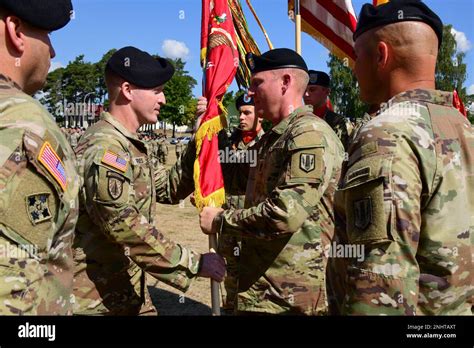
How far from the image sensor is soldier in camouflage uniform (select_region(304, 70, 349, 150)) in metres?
6.50

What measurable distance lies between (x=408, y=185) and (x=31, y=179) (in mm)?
1252

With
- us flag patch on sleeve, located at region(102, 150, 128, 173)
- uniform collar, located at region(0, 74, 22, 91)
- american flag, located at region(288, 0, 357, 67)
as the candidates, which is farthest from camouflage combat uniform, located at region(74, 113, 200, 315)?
american flag, located at region(288, 0, 357, 67)

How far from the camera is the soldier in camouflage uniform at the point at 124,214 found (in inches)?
101

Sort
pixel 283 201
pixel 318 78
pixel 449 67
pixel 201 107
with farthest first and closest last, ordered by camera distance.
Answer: pixel 449 67
pixel 318 78
pixel 201 107
pixel 283 201

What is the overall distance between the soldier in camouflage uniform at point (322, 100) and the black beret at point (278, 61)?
324 cm

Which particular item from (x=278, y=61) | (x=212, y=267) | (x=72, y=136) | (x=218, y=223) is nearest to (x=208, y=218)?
(x=218, y=223)

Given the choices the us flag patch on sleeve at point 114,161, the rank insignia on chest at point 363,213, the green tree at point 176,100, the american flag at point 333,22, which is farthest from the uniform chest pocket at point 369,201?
the green tree at point 176,100

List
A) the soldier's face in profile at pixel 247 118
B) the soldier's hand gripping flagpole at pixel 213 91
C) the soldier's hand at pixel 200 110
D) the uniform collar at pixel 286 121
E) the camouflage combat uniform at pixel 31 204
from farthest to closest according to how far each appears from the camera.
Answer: the soldier's face in profile at pixel 247 118 → the soldier's hand at pixel 200 110 → the soldier's hand gripping flagpole at pixel 213 91 → the uniform collar at pixel 286 121 → the camouflage combat uniform at pixel 31 204

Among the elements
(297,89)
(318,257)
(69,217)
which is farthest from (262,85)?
(69,217)

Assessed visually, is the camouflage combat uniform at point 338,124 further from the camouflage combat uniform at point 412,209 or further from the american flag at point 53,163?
the american flag at point 53,163

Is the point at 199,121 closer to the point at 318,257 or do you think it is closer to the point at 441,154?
the point at 318,257

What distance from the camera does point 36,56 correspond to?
5.29 ft

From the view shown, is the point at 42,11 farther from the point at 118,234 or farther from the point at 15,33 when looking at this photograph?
the point at 118,234

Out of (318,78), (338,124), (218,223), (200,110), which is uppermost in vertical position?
(318,78)
